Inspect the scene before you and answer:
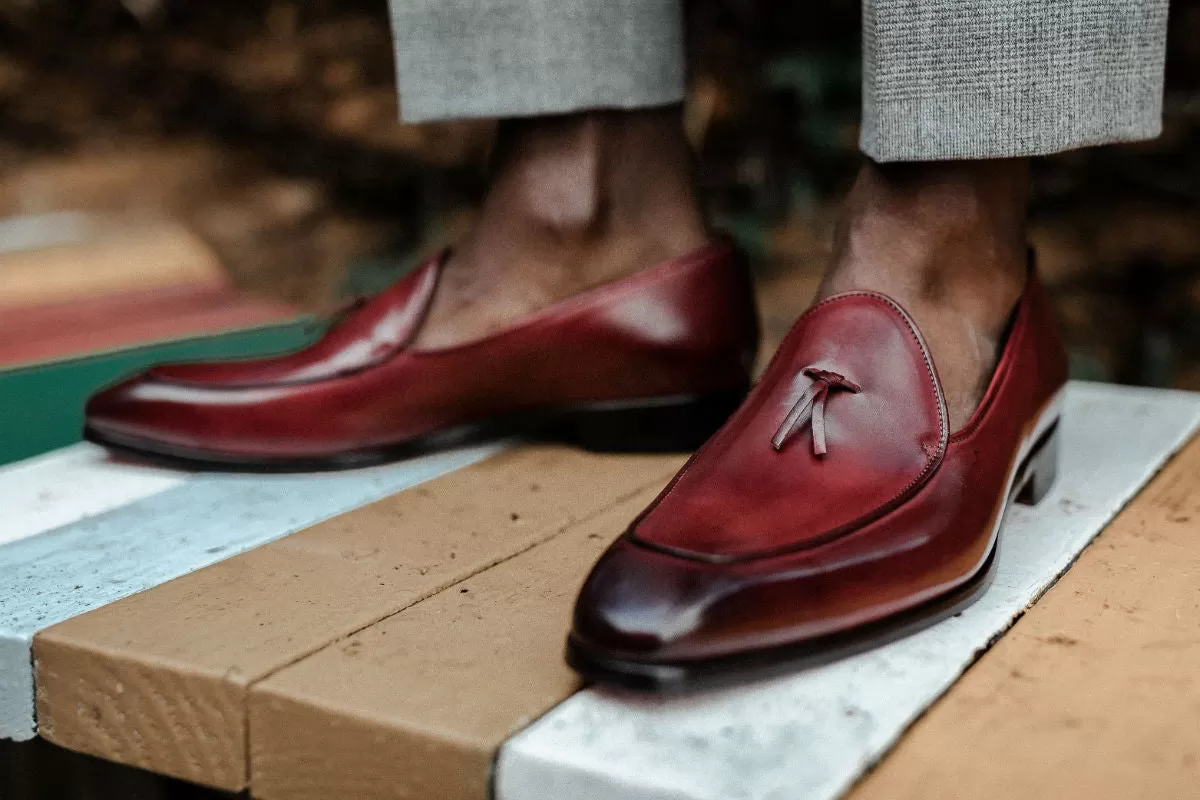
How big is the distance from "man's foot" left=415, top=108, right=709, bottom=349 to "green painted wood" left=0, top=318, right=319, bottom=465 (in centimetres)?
→ 16

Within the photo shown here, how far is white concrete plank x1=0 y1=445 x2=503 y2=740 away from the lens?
0.60 m

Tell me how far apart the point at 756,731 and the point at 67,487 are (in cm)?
58

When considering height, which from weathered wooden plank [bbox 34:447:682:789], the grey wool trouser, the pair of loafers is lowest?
weathered wooden plank [bbox 34:447:682:789]

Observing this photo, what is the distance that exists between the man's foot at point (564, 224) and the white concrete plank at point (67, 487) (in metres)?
0.23

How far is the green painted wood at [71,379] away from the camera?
3.33 ft

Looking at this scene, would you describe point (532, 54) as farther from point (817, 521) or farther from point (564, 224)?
point (817, 521)

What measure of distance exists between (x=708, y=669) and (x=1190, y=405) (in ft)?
2.20

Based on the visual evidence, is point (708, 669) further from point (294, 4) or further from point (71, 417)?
point (294, 4)

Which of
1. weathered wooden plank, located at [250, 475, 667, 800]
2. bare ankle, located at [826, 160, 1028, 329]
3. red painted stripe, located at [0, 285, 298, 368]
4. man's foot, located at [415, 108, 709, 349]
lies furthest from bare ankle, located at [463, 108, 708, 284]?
red painted stripe, located at [0, 285, 298, 368]

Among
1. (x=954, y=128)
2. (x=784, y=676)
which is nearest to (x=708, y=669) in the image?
(x=784, y=676)

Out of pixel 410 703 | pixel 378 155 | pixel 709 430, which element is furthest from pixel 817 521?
pixel 378 155

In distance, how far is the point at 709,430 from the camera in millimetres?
903

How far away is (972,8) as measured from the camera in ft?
2.04

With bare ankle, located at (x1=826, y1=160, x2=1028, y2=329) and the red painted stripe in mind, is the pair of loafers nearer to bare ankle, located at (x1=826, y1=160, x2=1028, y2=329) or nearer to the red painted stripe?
bare ankle, located at (x1=826, y1=160, x2=1028, y2=329)
